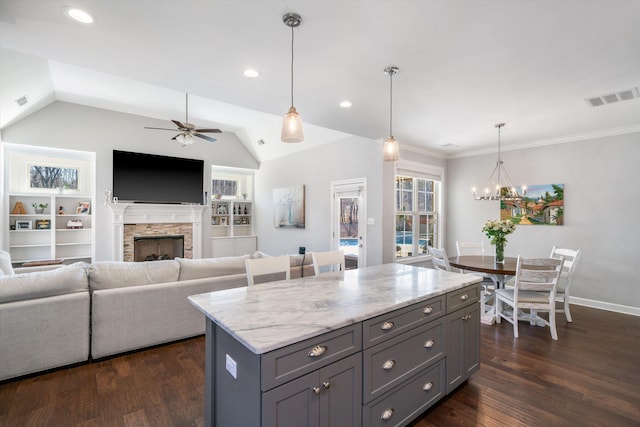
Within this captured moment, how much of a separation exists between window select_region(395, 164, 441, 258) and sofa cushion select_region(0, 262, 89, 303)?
452cm

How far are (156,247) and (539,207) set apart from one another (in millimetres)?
7828

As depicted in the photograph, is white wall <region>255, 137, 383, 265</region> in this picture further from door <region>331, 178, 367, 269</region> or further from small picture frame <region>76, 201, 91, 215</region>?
small picture frame <region>76, 201, 91, 215</region>

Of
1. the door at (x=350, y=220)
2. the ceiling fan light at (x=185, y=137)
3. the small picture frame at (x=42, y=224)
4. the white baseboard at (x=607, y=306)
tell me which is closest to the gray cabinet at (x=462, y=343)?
the door at (x=350, y=220)

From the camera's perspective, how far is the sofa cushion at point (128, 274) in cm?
290

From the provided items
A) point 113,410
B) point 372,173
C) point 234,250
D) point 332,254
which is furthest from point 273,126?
point 113,410

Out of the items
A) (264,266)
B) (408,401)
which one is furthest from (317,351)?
(264,266)

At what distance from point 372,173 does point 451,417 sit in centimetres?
374

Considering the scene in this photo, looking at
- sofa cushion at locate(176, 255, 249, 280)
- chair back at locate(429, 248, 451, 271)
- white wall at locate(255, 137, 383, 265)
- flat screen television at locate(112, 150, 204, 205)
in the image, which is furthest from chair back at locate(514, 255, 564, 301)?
flat screen television at locate(112, 150, 204, 205)

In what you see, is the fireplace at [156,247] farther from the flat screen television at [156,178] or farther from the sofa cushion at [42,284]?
the sofa cushion at [42,284]

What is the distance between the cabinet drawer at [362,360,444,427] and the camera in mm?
1707

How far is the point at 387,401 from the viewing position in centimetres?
177

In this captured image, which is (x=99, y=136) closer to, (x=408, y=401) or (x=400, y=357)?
(x=400, y=357)

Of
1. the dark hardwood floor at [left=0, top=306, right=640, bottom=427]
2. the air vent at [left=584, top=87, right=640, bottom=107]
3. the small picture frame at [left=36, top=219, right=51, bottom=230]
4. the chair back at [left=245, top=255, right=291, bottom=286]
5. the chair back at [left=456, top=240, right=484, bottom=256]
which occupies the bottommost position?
the dark hardwood floor at [left=0, top=306, right=640, bottom=427]

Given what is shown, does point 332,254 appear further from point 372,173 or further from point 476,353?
point 372,173
